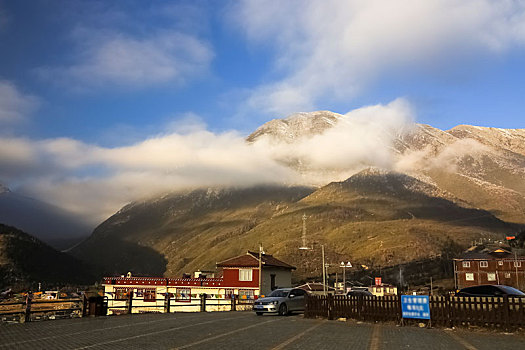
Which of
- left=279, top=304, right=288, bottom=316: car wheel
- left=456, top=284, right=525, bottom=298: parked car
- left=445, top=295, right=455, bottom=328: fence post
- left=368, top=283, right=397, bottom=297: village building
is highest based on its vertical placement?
left=456, top=284, right=525, bottom=298: parked car

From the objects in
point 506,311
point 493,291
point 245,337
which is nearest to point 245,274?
point 493,291

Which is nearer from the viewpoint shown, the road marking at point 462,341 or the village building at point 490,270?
the road marking at point 462,341

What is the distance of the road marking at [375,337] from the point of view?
14.0m

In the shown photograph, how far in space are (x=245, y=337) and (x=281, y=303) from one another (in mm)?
12416

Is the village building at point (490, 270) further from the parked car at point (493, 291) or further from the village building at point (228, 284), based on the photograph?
the parked car at point (493, 291)

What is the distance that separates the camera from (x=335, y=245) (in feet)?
573

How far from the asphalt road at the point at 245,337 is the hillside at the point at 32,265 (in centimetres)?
12144

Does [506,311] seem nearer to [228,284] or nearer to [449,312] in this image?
[449,312]

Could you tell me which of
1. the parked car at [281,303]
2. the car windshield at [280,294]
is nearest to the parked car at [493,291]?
the parked car at [281,303]

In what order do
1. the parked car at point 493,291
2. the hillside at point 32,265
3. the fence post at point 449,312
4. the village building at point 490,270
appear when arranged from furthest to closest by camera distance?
1. the hillside at point 32,265
2. the village building at point 490,270
3. the parked car at point 493,291
4. the fence post at point 449,312

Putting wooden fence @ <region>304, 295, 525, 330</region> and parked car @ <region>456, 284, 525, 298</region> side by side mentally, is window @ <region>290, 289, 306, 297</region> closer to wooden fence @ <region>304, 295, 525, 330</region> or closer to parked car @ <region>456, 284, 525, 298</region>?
wooden fence @ <region>304, 295, 525, 330</region>

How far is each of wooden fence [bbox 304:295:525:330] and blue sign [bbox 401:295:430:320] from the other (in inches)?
8.6

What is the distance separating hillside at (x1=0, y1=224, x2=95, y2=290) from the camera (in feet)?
435

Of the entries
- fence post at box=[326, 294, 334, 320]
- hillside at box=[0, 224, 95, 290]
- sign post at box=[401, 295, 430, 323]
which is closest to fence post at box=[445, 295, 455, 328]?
sign post at box=[401, 295, 430, 323]
